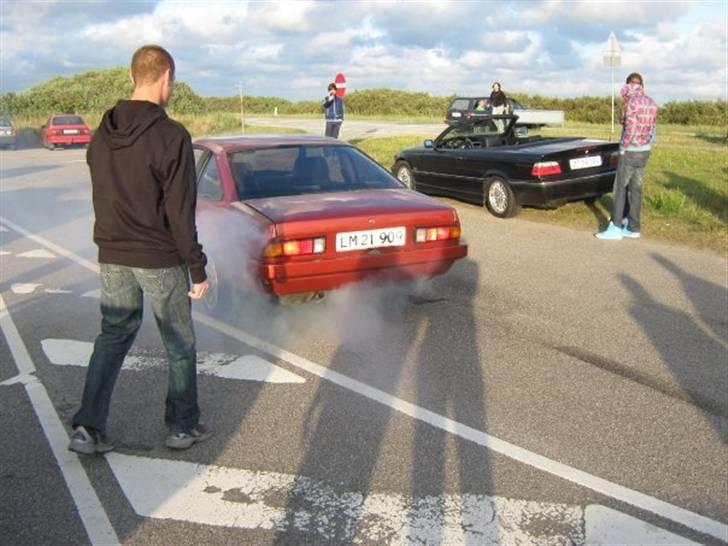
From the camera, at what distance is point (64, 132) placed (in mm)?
31875

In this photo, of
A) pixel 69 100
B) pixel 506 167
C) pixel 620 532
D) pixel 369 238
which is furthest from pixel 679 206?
pixel 69 100

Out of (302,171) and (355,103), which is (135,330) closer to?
(302,171)

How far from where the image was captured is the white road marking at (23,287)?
7.39 m

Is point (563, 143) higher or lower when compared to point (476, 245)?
higher

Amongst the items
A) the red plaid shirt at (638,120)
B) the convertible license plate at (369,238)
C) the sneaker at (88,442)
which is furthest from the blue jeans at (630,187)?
the sneaker at (88,442)

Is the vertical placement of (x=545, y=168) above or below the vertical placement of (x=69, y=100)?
below

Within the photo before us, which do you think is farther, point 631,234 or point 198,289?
point 631,234

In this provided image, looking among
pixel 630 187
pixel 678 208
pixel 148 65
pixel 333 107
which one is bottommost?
Answer: pixel 678 208

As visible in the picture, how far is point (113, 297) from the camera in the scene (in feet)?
12.3

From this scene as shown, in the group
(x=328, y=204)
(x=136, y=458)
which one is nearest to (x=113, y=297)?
(x=136, y=458)

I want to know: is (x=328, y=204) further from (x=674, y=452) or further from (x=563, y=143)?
(x=563, y=143)

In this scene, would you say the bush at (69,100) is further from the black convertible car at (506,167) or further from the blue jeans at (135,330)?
the blue jeans at (135,330)

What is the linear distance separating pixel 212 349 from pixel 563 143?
732cm

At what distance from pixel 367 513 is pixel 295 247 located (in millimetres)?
2482
